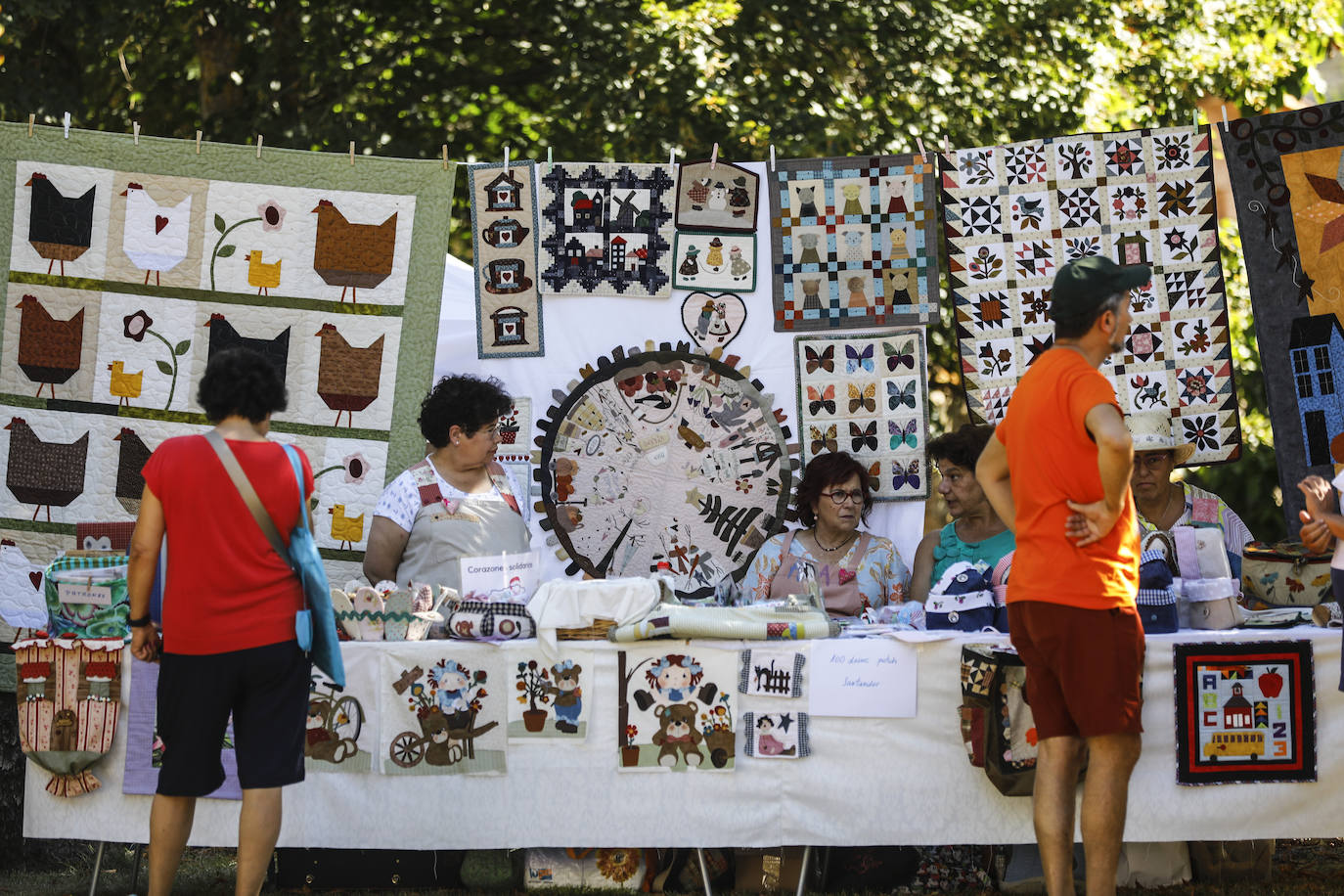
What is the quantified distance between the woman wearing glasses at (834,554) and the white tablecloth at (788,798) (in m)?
0.85

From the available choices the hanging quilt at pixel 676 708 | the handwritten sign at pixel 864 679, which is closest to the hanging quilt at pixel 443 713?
the hanging quilt at pixel 676 708

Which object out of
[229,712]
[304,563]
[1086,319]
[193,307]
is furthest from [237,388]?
[1086,319]

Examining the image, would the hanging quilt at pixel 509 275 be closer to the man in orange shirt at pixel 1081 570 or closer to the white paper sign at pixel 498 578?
the white paper sign at pixel 498 578

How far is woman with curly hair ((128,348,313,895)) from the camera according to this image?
10.8ft

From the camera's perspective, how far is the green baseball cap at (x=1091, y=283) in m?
3.13

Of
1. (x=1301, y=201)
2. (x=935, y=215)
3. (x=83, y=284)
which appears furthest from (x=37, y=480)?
(x=1301, y=201)

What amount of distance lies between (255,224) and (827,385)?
215 centimetres

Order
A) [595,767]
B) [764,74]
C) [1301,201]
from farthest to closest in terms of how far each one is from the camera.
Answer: [764,74] → [1301,201] → [595,767]

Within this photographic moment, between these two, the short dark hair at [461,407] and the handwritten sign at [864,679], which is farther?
the short dark hair at [461,407]

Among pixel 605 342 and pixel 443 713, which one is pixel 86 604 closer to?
pixel 443 713

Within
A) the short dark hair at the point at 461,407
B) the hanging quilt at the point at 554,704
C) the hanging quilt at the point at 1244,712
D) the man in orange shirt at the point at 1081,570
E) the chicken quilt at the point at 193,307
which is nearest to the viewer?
the man in orange shirt at the point at 1081,570

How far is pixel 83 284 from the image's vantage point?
500 centimetres

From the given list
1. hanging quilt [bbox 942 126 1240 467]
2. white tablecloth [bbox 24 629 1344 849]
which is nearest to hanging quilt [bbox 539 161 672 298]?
hanging quilt [bbox 942 126 1240 467]

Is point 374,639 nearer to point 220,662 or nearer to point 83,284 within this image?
point 220,662
